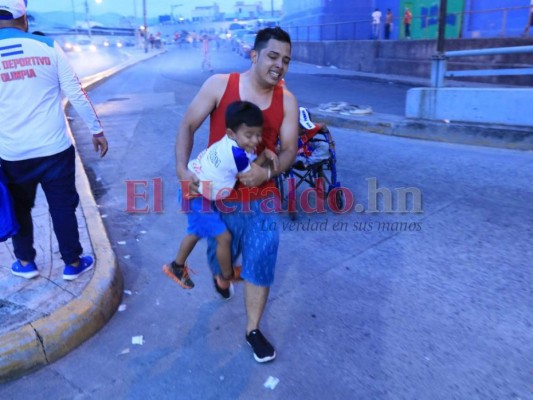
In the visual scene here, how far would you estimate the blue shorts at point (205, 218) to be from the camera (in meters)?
2.92

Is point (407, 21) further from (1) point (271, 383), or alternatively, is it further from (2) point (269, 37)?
(1) point (271, 383)

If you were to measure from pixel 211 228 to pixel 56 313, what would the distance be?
123 centimetres

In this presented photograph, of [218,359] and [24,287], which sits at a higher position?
[24,287]

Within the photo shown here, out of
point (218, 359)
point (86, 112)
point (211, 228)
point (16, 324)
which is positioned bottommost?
point (218, 359)

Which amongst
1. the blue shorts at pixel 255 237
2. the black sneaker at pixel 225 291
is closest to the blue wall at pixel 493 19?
the black sneaker at pixel 225 291

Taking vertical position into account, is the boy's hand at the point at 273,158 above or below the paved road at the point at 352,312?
above

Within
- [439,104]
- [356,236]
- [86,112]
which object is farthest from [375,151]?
[86,112]

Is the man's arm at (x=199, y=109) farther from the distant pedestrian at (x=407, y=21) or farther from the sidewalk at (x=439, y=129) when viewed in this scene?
the distant pedestrian at (x=407, y=21)

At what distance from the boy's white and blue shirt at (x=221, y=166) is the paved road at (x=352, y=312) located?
1093 millimetres

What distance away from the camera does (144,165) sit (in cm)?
783

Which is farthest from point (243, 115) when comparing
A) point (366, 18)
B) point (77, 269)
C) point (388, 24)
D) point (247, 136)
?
point (366, 18)

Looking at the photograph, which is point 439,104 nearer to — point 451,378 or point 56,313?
point 451,378

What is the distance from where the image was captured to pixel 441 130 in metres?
8.52

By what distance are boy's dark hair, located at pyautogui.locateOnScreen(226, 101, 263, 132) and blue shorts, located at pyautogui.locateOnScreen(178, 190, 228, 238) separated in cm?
56
